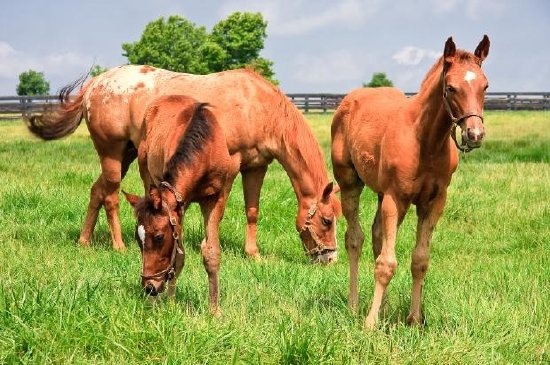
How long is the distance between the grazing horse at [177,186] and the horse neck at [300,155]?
1586 millimetres

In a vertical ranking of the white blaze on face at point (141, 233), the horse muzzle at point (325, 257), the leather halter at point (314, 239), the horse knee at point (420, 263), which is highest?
the white blaze on face at point (141, 233)

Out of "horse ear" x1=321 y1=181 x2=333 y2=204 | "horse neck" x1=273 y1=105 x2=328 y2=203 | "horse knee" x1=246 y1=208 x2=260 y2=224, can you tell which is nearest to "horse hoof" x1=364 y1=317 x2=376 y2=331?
"horse ear" x1=321 y1=181 x2=333 y2=204

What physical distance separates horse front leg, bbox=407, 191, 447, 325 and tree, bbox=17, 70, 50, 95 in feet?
296

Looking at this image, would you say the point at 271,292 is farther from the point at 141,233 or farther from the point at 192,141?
the point at 192,141

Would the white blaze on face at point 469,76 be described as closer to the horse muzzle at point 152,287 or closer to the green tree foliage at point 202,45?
the horse muzzle at point 152,287

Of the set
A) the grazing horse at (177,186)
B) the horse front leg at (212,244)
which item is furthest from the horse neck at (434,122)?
the horse front leg at (212,244)

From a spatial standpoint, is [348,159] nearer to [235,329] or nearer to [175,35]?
[235,329]

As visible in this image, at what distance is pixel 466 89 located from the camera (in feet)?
13.2

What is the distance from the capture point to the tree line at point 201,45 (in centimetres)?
4894

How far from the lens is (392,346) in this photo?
12.9 ft

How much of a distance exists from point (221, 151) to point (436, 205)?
166 centimetres

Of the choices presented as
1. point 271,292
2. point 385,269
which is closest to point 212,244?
point 271,292

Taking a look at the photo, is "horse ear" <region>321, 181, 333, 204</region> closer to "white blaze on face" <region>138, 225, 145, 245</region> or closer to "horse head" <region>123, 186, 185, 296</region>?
"horse head" <region>123, 186, 185, 296</region>

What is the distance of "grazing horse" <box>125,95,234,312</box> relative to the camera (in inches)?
180
